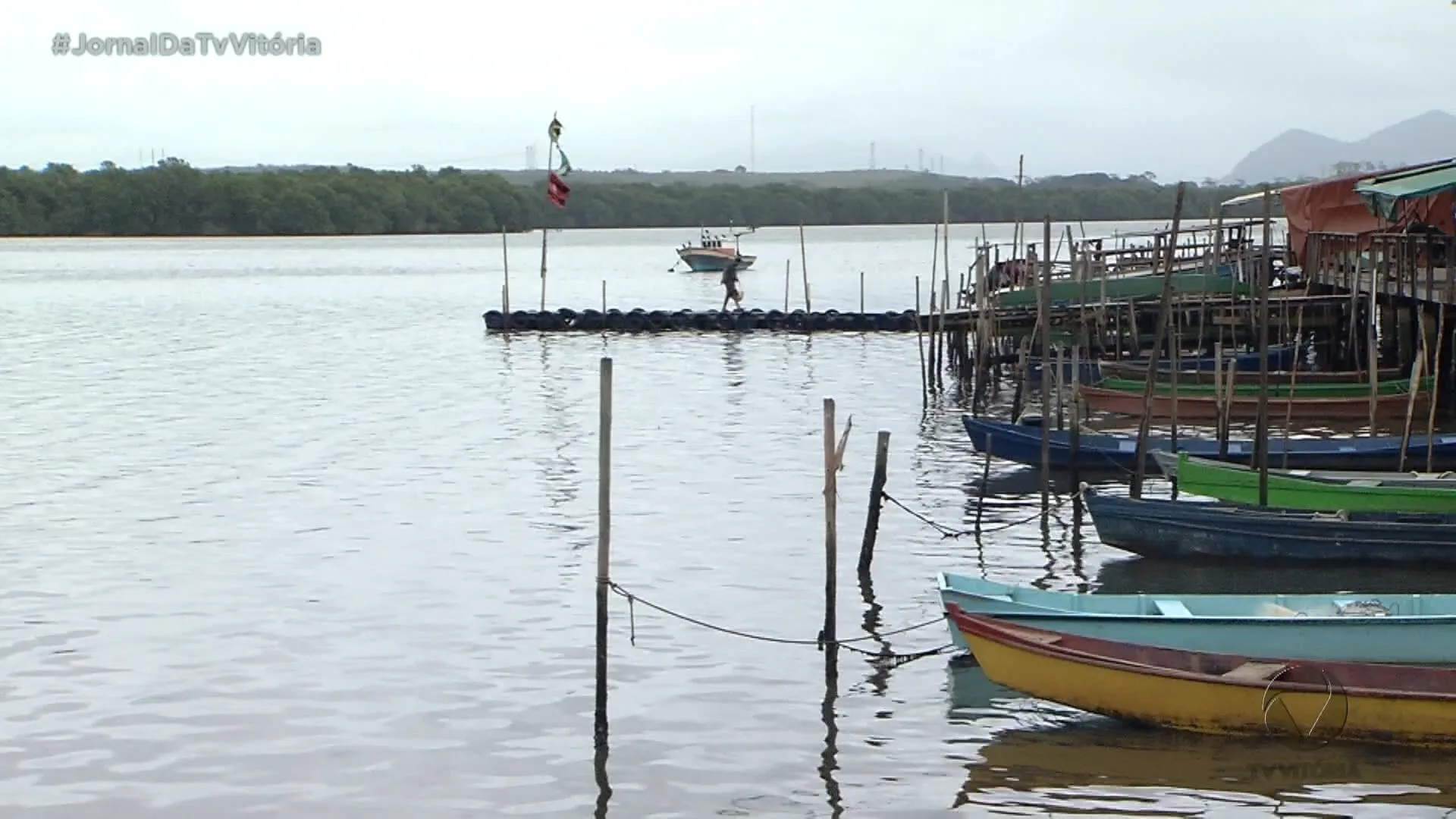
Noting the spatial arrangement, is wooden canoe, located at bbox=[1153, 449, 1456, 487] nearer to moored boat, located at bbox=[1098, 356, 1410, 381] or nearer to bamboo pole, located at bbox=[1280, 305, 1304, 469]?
bamboo pole, located at bbox=[1280, 305, 1304, 469]

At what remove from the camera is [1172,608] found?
12430 millimetres

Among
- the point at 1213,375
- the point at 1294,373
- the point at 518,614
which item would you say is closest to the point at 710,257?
the point at 1213,375

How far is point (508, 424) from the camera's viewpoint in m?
29.5

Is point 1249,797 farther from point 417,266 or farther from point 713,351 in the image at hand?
point 417,266

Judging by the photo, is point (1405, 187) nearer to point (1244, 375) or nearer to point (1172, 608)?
point (1244, 375)

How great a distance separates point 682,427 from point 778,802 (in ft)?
59.2

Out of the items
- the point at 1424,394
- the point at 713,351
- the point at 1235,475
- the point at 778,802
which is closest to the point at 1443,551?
the point at 1235,475

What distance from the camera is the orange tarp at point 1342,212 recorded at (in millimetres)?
28062

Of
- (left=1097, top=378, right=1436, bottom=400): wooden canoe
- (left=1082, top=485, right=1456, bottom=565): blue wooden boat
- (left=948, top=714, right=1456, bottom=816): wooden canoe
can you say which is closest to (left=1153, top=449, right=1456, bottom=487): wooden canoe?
(left=1082, top=485, right=1456, bottom=565): blue wooden boat

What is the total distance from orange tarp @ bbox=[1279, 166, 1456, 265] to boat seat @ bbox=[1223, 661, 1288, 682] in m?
17.1

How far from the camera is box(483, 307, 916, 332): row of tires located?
48719mm

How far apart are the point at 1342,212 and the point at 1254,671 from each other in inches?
1021

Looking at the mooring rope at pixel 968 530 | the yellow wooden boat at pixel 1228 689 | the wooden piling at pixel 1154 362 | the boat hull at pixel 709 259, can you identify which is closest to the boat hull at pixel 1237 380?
the mooring rope at pixel 968 530

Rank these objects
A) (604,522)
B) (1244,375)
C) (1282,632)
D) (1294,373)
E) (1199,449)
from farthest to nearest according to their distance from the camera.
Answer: (1244,375) < (1294,373) < (1199,449) < (1282,632) < (604,522)
